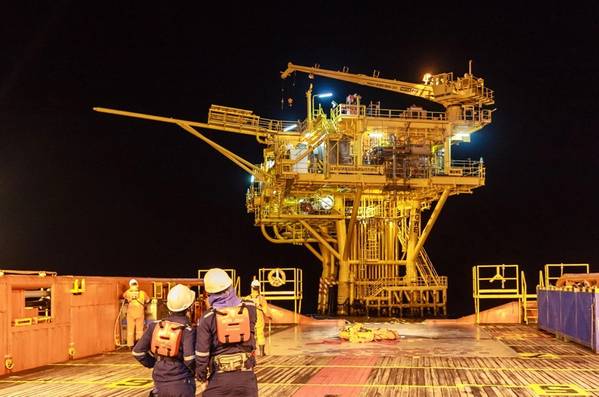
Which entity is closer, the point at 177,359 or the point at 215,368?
the point at 215,368

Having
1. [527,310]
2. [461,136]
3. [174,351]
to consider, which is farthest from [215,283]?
[461,136]

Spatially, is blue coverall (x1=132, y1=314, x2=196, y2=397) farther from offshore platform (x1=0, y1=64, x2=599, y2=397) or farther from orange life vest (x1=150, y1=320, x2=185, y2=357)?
offshore platform (x1=0, y1=64, x2=599, y2=397)

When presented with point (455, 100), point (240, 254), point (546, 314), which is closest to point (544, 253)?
point (240, 254)

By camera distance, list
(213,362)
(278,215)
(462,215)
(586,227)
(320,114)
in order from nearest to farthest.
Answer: (213,362), (320,114), (278,215), (586,227), (462,215)

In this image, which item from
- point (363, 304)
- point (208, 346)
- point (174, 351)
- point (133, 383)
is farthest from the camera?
point (363, 304)

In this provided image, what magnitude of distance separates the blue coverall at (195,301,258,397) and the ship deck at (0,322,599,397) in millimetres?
5267

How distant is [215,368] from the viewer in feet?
22.3

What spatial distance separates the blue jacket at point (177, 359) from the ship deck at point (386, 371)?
16.8 feet

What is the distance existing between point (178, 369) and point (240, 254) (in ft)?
286

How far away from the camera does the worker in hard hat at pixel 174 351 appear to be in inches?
269

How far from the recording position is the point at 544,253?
92.6 m

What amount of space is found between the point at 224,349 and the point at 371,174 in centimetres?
2811

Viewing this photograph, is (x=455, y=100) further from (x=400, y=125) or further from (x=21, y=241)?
(x=21, y=241)

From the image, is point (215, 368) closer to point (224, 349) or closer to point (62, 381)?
point (224, 349)
